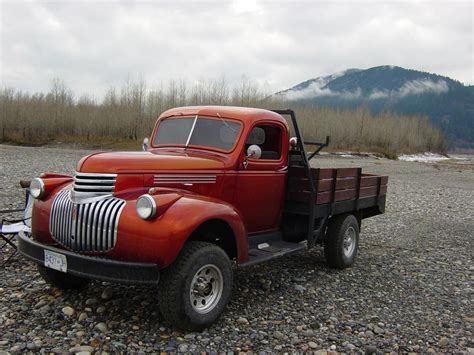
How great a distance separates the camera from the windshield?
574 cm

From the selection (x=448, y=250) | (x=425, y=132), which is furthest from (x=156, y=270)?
(x=425, y=132)

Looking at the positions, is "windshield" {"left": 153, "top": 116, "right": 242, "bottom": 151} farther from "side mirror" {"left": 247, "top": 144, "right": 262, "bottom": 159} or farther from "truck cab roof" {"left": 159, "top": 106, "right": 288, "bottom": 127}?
"side mirror" {"left": 247, "top": 144, "right": 262, "bottom": 159}

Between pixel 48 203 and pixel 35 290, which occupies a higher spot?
pixel 48 203

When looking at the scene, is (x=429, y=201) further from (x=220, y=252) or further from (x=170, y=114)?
(x=220, y=252)

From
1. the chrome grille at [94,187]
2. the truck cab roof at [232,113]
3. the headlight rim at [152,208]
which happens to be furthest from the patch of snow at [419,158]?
the headlight rim at [152,208]

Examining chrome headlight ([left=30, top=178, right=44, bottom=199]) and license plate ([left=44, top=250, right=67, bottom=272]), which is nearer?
license plate ([left=44, top=250, right=67, bottom=272])

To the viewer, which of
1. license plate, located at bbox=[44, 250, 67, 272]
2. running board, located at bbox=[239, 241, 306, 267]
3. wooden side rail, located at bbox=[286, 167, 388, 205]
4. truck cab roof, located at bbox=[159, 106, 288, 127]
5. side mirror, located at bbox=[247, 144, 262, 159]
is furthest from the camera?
wooden side rail, located at bbox=[286, 167, 388, 205]

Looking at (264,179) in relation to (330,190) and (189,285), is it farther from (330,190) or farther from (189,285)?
(189,285)

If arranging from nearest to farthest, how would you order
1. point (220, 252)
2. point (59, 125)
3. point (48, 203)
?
point (220, 252) < point (48, 203) < point (59, 125)

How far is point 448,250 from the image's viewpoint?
8789 mm

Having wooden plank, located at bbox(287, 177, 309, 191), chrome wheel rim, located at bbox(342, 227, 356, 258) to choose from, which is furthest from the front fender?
chrome wheel rim, located at bbox(342, 227, 356, 258)

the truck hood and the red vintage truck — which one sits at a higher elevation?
the truck hood

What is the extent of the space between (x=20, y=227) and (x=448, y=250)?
24.4 feet

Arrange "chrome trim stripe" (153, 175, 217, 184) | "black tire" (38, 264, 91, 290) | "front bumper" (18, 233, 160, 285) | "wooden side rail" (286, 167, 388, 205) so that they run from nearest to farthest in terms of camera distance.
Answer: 1. "front bumper" (18, 233, 160, 285)
2. "chrome trim stripe" (153, 175, 217, 184)
3. "black tire" (38, 264, 91, 290)
4. "wooden side rail" (286, 167, 388, 205)
